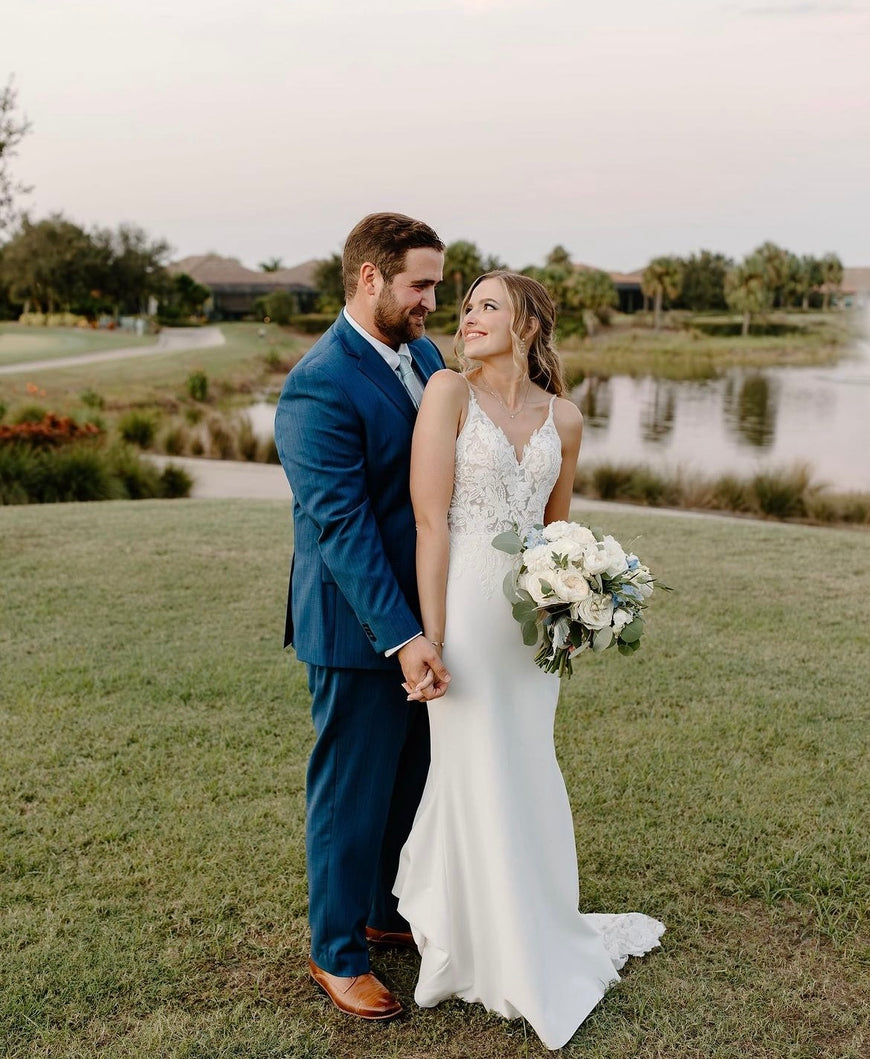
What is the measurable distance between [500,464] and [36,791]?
2797 millimetres

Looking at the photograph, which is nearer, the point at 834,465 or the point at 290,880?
the point at 290,880

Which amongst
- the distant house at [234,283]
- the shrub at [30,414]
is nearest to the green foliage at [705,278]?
the distant house at [234,283]

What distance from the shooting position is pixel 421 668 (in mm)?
2699

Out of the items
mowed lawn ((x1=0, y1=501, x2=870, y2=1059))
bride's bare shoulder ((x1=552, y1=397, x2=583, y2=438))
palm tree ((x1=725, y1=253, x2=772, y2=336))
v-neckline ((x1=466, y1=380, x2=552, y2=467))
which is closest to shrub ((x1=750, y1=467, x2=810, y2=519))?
mowed lawn ((x1=0, y1=501, x2=870, y2=1059))

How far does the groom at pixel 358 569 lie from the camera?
2652 millimetres

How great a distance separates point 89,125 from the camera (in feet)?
68.6

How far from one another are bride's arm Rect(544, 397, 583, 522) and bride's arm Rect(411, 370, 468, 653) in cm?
35

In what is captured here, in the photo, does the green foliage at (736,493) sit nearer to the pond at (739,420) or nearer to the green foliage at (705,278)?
the pond at (739,420)

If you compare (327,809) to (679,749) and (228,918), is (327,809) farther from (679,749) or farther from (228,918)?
(679,749)

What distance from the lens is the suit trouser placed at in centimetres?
287

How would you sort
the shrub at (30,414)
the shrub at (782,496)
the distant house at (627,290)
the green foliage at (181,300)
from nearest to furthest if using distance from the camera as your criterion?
1. the shrub at (782,496)
2. the shrub at (30,414)
3. the green foliage at (181,300)
4. the distant house at (627,290)

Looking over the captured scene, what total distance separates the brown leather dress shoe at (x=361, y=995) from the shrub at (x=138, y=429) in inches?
577

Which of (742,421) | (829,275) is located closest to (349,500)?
(742,421)

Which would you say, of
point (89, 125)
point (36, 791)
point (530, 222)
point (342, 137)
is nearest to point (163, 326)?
point (530, 222)
